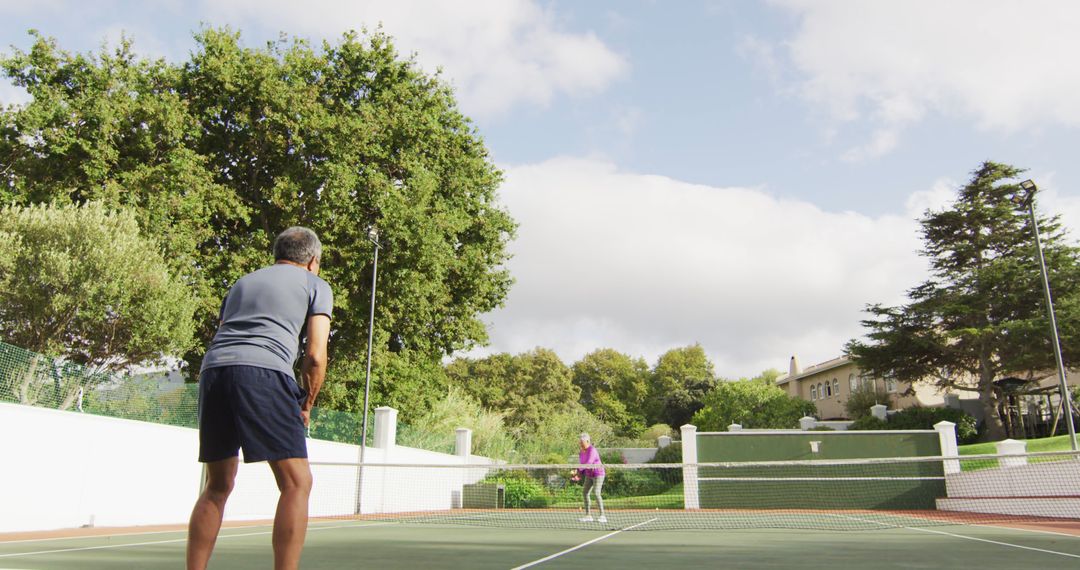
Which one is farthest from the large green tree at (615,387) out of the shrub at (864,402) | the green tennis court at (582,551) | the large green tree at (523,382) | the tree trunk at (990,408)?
the green tennis court at (582,551)

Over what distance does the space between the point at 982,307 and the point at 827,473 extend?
627 inches

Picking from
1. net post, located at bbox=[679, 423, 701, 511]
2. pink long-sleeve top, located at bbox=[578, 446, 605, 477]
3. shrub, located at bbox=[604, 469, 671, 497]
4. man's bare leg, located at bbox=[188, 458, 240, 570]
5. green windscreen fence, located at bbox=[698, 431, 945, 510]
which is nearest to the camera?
man's bare leg, located at bbox=[188, 458, 240, 570]

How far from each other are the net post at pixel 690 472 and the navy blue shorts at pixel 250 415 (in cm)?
2043

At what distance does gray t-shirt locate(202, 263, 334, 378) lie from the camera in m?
3.12

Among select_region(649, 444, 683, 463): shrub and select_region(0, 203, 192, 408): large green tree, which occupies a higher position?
select_region(0, 203, 192, 408): large green tree

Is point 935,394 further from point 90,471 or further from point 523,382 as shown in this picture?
point 90,471


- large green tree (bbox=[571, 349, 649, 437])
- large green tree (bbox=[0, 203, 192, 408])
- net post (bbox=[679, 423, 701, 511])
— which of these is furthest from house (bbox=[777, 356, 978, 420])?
large green tree (bbox=[0, 203, 192, 408])

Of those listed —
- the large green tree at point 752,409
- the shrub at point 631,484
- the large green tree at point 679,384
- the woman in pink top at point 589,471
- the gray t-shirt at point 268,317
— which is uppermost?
the large green tree at point 679,384

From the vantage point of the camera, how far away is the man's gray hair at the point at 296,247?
354cm

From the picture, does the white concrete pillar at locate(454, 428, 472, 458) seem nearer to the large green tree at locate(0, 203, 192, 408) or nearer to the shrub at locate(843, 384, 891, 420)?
the large green tree at locate(0, 203, 192, 408)

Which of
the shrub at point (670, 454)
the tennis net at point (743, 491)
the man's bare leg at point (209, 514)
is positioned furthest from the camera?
the shrub at point (670, 454)

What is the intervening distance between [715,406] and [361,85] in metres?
35.1

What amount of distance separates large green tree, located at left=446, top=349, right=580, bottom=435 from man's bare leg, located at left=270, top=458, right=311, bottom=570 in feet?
195

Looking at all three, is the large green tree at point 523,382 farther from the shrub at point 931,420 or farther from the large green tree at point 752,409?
the shrub at point 931,420
